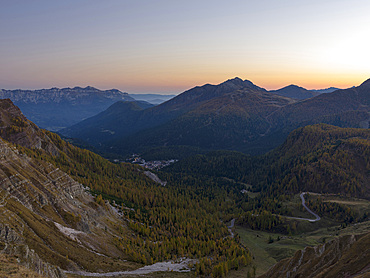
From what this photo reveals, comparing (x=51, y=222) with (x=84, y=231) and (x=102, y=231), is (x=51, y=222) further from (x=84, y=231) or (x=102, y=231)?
(x=102, y=231)

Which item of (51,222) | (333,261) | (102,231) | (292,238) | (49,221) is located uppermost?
(333,261)

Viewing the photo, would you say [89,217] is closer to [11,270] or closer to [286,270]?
[11,270]

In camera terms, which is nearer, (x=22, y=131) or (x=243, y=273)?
(x=243, y=273)

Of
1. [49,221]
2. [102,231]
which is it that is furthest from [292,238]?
[49,221]

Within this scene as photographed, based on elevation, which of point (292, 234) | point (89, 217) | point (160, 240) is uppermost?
point (89, 217)

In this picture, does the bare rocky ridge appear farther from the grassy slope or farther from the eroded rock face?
the grassy slope

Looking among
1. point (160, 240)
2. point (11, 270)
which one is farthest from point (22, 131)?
point (11, 270)

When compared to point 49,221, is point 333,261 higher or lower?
higher

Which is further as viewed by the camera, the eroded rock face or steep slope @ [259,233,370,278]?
the eroded rock face

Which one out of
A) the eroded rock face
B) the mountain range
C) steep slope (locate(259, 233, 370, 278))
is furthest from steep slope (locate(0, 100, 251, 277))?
steep slope (locate(259, 233, 370, 278))
